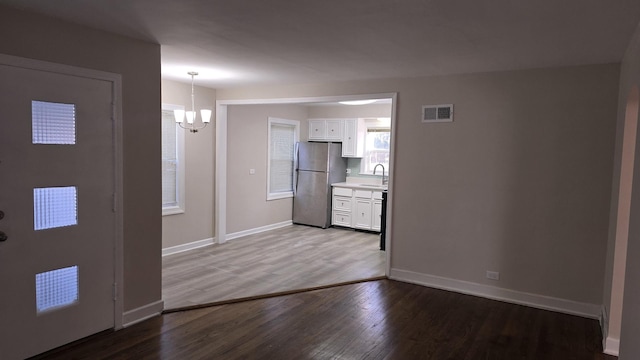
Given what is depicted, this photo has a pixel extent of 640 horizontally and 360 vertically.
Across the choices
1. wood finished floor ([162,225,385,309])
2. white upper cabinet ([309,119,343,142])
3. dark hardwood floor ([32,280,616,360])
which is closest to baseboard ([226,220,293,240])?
wood finished floor ([162,225,385,309])

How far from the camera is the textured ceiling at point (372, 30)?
238 cm

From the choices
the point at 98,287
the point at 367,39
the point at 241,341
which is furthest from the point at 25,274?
the point at 367,39

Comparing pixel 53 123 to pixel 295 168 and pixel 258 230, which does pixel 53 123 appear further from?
pixel 295 168

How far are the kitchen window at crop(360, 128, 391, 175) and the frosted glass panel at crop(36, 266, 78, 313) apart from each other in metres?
5.73

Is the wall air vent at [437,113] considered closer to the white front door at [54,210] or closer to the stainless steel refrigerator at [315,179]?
the white front door at [54,210]

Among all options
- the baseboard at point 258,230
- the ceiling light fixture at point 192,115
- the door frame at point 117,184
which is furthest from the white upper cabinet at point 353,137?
the door frame at point 117,184

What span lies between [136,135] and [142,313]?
1544 millimetres

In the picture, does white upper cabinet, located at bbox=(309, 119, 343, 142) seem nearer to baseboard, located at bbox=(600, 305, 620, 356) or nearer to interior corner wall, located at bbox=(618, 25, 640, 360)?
baseboard, located at bbox=(600, 305, 620, 356)

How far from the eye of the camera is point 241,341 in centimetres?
318

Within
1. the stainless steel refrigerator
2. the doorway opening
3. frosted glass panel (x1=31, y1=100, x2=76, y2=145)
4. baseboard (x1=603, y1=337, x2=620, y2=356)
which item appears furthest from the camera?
the stainless steel refrigerator

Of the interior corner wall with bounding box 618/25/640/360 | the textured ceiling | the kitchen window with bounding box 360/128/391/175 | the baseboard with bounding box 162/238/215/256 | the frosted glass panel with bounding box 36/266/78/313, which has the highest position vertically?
the textured ceiling

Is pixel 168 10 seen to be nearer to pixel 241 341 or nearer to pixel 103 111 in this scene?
pixel 103 111

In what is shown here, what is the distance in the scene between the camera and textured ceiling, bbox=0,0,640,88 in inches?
93.6

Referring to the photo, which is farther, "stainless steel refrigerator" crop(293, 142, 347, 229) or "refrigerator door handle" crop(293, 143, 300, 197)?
"refrigerator door handle" crop(293, 143, 300, 197)
